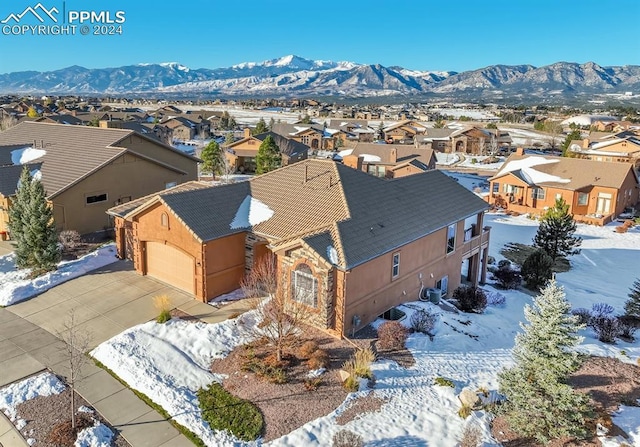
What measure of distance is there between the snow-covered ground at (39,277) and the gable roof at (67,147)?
5.20 metres

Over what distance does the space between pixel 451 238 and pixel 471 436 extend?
12.5m

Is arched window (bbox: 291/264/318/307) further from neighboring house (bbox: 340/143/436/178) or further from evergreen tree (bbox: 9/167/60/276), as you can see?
neighboring house (bbox: 340/143/436/178)

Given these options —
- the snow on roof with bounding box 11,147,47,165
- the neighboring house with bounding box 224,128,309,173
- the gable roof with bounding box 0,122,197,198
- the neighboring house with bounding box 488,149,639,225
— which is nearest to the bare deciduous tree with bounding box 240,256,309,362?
the gable roof with bounding box 0,122,197,198

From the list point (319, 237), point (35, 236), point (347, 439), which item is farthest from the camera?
point (35, 236)

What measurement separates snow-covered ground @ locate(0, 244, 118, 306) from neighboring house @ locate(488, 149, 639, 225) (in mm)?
38086

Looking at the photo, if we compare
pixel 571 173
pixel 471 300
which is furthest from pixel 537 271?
pixel 571 173

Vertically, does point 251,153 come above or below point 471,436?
above

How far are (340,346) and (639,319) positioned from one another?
15802 millimetres

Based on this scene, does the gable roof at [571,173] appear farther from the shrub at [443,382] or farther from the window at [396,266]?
the shrub at [443,382]

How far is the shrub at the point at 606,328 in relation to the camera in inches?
830

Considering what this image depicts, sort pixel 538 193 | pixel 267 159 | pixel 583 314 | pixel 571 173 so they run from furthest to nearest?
pixel 267 159, pixel 571 173, pixel 538 193, pixel 583 314

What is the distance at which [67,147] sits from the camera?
34656 mm

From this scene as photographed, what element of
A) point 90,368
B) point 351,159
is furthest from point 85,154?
point 90,368

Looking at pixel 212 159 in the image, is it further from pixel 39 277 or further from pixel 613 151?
pixel 613 151
